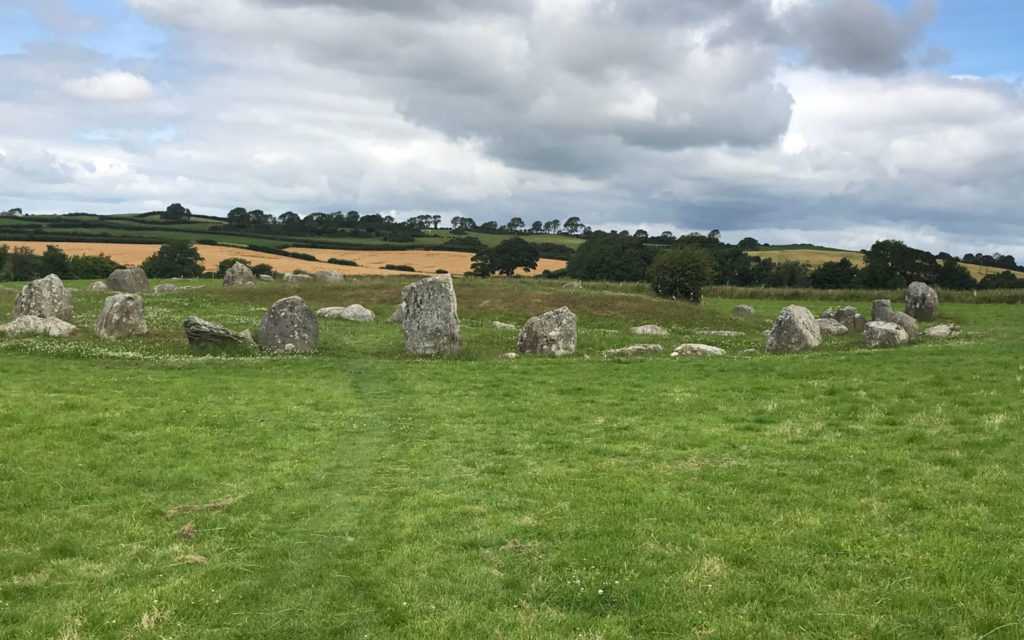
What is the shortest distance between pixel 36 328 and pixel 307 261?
79.1 m

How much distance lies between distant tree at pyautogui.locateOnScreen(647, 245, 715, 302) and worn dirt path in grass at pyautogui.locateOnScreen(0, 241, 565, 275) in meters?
41.2

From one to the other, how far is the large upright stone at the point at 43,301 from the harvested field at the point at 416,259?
68412 mm

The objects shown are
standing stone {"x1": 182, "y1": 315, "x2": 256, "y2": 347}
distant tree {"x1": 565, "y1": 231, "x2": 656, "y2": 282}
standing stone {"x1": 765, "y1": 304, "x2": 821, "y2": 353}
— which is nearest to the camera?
standing stone {"x1": 182, "y1": 315, "x2": 256, "y2": 347}

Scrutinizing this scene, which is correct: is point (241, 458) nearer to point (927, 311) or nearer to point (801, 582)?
point (801, 582)

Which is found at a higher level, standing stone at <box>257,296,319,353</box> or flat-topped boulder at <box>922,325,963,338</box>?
flat-topped boulder at <box>922,325,963,338</box>

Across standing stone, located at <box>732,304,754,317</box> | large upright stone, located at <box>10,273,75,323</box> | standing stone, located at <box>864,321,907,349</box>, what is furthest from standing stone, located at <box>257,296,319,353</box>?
standing stone, located at <box>732,304,754,317</box>

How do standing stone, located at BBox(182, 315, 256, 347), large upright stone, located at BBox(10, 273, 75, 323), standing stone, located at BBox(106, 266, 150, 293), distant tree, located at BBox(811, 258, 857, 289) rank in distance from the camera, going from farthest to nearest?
distant tree, located at BBox(811, 258, 857, 289)
standing stone, located at BBox(106, 266, 150, 293)
large upright stone, located at BBox(10, 273, 75, 323)
standing stone, located at BBox(182, 315, 256, 347)

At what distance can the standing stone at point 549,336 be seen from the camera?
30.2m

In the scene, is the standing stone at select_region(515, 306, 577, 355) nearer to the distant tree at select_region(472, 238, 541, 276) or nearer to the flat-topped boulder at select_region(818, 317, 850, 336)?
the flat-topped boulder at select_region(818, 317, 850, 336)

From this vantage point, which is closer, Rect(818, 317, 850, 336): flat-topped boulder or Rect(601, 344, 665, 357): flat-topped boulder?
Rect(601, 344, 665, 357): flat-topped boulder

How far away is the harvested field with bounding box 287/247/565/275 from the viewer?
363 ft

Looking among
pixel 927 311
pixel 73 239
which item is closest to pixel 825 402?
pixel 927 311

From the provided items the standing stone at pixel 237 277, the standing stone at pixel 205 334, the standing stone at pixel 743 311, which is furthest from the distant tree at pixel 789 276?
the standing stone at pixel 205 334

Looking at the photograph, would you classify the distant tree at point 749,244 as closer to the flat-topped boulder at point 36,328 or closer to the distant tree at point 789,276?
the distant tree at point 789,276
